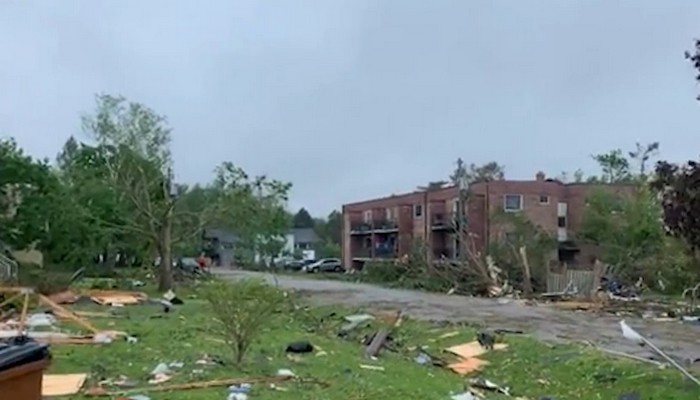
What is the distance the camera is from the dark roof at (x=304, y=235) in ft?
354

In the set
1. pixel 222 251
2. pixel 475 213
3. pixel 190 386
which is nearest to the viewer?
pixel 190 386

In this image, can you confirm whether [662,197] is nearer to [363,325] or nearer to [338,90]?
[363,325]

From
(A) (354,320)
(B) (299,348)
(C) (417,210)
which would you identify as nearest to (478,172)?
(C) (417,210)

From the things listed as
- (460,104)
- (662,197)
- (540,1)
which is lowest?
(662,197)

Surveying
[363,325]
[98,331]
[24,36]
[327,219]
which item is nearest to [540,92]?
[363,325]

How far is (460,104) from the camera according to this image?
35.7 m

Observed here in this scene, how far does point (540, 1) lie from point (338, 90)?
1649 cm

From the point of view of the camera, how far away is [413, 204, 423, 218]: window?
59906 mm

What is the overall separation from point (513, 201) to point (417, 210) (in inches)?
441

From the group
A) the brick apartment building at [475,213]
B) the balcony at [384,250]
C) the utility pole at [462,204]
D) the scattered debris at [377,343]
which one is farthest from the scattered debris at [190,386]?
the balcony at [384,250]

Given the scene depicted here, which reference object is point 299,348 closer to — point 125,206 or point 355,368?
point 355,368

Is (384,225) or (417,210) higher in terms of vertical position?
(417,210)

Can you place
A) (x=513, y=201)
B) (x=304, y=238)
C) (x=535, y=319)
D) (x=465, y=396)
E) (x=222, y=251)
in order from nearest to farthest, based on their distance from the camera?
(x=465, y=396) → (x=535, y=319) → (x=513, y=201) → (x=222, y=251) → (x=304, y=238)

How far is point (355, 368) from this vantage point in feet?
38.1
